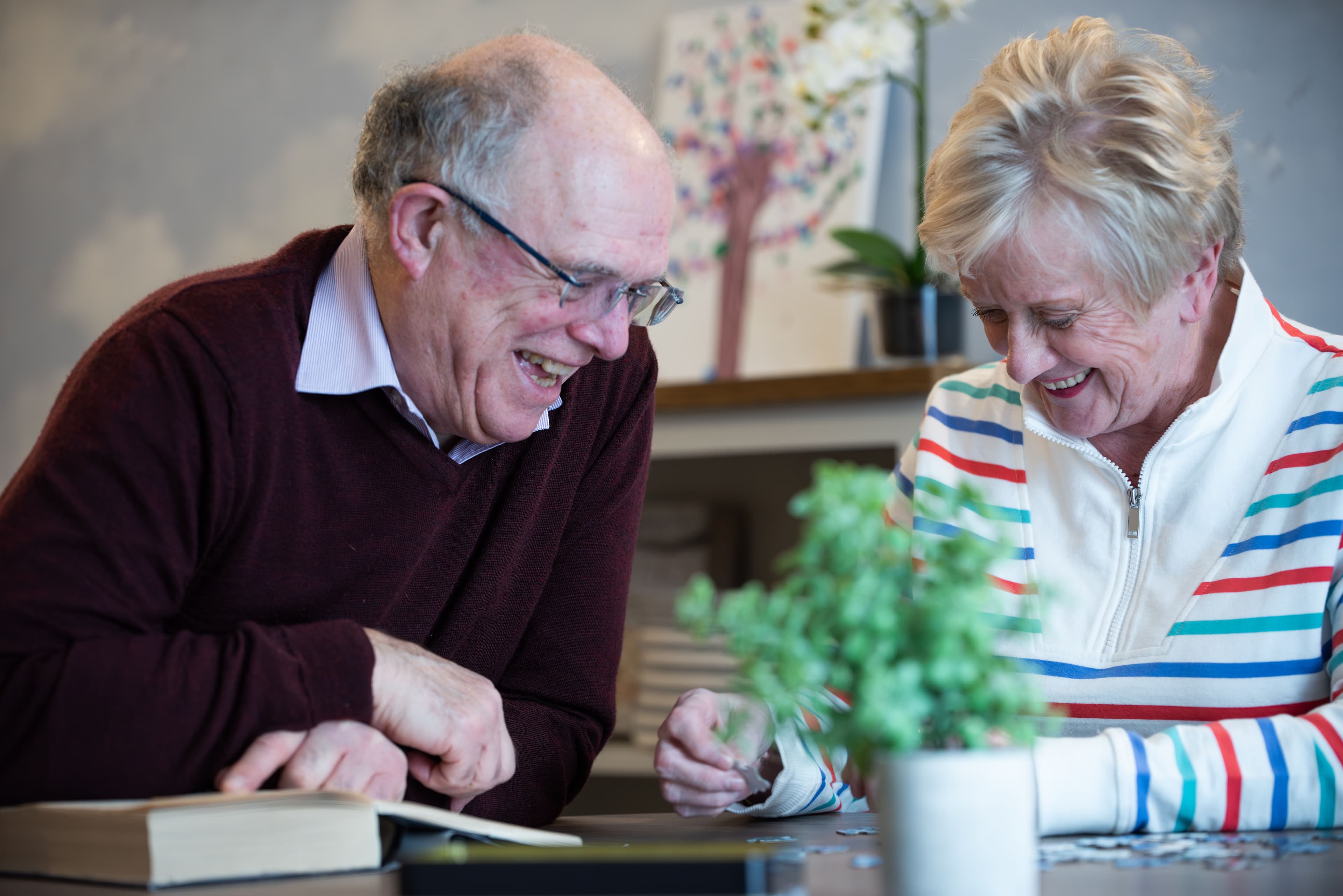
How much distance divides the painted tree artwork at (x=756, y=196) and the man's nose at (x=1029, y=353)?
160 cm

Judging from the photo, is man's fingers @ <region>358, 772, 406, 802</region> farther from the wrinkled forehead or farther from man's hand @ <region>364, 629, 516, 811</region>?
the wrinkled forehead

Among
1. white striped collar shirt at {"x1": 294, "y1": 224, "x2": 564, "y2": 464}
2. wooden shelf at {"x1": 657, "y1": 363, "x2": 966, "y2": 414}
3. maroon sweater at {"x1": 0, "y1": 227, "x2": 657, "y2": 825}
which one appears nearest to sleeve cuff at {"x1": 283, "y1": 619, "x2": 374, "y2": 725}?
maroon sweater at {"x1": 0, "y1": 227, "x2": 657, "y2": 825}

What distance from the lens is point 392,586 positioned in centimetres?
130

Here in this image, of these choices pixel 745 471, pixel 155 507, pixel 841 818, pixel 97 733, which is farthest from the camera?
pixel 745 471

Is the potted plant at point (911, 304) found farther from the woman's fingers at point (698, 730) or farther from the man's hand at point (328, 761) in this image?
the man's hand at point (328, 761)

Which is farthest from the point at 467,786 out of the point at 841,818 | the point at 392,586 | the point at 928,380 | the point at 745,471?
the point at 745,471

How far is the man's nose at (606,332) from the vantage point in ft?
4.27

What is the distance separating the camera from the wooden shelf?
2614mm

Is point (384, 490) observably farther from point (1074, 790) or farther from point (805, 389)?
point (805, 389)

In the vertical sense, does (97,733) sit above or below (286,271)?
below

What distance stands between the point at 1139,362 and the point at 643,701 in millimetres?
2129

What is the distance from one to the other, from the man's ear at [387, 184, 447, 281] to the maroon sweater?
108 mm

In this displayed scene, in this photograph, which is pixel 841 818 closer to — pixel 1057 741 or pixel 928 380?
pixel 1057 741

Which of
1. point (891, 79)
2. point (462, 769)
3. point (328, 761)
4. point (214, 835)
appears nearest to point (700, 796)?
point (462, 769)
